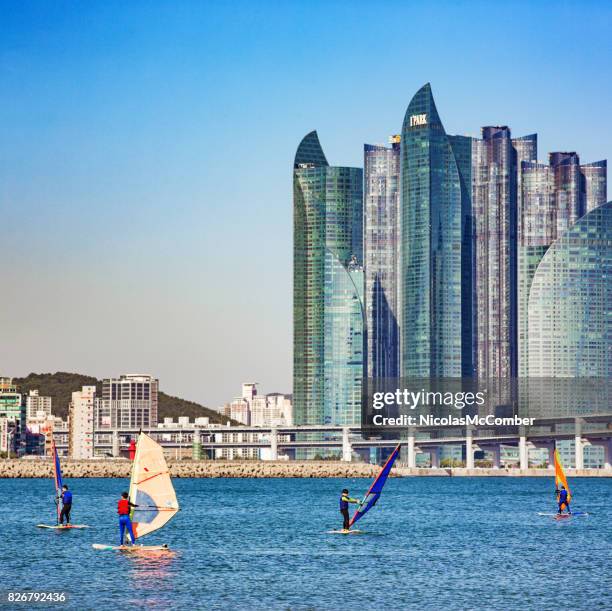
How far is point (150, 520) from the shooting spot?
6319 cm

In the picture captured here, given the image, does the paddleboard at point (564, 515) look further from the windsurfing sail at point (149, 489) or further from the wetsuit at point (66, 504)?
the windsurfing sail at point (149, 489)

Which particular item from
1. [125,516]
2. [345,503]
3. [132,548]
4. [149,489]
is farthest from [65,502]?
[149,489]

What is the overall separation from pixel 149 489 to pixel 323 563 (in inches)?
310

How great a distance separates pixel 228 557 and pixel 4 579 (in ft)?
40.3

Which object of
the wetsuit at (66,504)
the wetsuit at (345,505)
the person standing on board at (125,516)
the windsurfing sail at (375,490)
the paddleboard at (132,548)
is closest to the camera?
the person standing on board at (125,516)

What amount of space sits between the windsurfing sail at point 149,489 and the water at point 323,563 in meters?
1.70

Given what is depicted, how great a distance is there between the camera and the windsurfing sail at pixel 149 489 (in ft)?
203

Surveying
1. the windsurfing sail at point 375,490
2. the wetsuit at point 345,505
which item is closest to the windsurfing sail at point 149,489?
the wetsuit at point 345,505

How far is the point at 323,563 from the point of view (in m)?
61.1

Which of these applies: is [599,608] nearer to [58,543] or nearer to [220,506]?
[58,543]

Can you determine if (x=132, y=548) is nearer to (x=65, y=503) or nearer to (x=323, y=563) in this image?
(x=323, y=563)

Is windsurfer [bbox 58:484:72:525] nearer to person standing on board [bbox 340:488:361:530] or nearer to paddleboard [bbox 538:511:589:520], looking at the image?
person standing on board [bbox 340:488:361:530]

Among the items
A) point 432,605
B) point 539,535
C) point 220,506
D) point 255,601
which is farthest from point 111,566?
point 220,506

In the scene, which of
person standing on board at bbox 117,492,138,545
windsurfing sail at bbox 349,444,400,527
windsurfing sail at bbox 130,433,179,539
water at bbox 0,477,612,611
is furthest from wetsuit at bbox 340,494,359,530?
person standing on board at bbox 117,492,138,545
